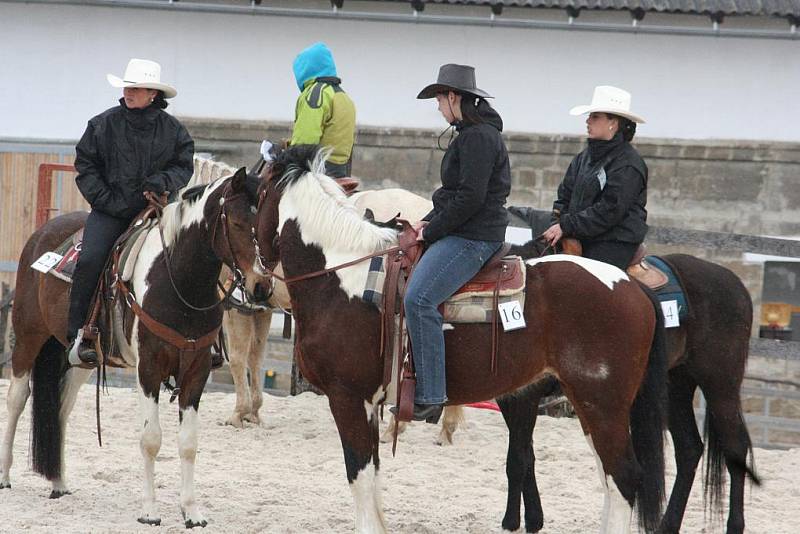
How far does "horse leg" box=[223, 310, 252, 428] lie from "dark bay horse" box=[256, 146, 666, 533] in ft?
13.1

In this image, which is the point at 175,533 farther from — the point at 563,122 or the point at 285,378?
the point at 563,122

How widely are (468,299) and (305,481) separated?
273 cm

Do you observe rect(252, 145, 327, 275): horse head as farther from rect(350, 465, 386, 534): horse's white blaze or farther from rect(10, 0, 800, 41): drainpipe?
rect(10, 0, 800, 41): drainpipe

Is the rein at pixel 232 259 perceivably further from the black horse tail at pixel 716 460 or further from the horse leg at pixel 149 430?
the black horse tail at pixel 716 460

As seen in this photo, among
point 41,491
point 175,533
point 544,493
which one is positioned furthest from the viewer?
point 544,493

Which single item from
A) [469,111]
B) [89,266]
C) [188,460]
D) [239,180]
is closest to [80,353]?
[89,266]

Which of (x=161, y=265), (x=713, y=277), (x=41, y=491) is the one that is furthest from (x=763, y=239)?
(x=41, y=491)

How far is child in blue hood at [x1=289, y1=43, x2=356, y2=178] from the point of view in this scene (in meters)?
8.58

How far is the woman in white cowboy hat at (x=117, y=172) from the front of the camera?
664 centimetres

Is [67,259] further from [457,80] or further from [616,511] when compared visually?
[616,511]

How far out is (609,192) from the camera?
20.9 ft

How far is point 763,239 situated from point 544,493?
11.1ft

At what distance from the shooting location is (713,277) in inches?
257

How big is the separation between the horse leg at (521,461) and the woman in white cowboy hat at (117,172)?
2.48 metres
